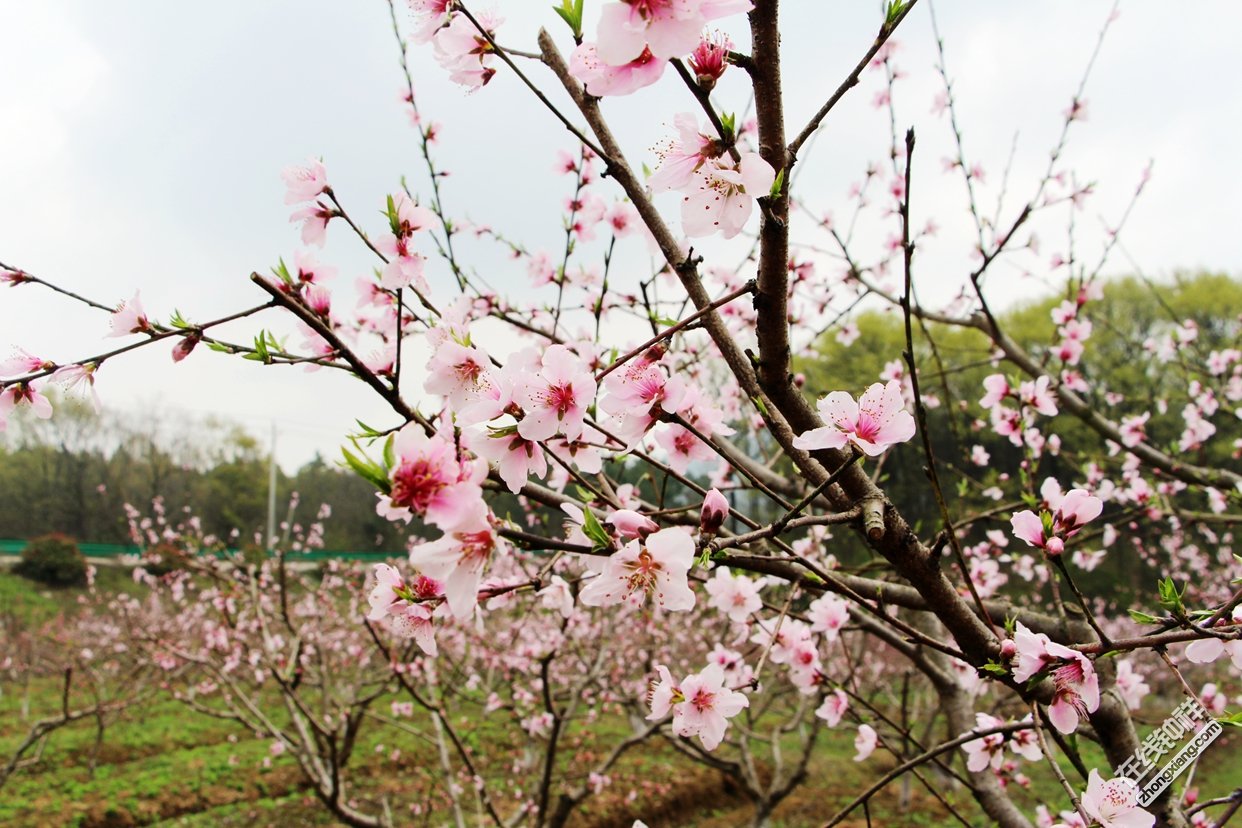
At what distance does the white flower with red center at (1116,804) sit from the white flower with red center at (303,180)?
1.77m

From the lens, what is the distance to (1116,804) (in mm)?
1116

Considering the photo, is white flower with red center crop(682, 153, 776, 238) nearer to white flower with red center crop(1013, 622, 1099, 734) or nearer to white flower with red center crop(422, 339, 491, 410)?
white flower with red center crop(422, 339, 491, 410)

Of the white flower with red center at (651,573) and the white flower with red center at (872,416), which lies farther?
the white flower with red center at (872,416)

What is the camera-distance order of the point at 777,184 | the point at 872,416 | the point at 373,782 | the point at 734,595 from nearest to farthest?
the point at 777,184
the point at 872,416
the point at 734,595
the point at 373,782

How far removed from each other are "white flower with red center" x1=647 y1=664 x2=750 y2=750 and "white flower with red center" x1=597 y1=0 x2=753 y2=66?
965 millimetres

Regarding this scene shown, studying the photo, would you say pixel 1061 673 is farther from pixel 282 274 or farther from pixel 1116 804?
pixel 282 274

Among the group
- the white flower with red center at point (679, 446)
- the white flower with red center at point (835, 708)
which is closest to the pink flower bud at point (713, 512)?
the white flower with red center at point (679, 446)

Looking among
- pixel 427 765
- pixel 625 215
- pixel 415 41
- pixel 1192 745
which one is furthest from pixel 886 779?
pixel 427 765

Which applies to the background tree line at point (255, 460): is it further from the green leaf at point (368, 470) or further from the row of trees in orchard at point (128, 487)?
the green leaf at point (368, 470)

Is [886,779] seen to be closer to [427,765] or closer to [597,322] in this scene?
[597,322]

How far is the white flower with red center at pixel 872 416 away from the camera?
1.12 meters

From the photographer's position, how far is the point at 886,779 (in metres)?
1.26

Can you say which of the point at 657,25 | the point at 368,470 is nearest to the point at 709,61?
the point at 657,25

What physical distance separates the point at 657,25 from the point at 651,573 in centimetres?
73
